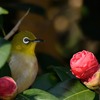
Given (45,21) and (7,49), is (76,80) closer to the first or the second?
(7,49)

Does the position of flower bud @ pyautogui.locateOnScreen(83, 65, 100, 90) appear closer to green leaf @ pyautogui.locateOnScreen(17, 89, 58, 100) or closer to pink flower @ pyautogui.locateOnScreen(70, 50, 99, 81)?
pink flower @ pyautogui.locateOnScreen(70, 50, 99, 81)

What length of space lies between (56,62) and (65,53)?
0.84 metres

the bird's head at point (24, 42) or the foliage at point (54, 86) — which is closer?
the foliage at point (54, 86)

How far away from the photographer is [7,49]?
1.78 m

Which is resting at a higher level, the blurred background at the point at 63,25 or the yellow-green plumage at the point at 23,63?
the yellow-green plumage at the point at 23,63

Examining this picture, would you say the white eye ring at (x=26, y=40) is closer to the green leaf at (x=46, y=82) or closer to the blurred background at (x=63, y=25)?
the green leaf at (x=46, y=82)

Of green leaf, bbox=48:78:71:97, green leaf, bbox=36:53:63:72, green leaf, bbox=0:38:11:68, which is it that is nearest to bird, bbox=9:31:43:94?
green leaf, bbox=48:78:71:97

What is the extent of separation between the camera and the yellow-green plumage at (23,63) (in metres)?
2.10

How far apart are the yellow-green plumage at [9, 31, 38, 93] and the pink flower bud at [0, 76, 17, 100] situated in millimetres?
263

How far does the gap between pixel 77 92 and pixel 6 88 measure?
34cm

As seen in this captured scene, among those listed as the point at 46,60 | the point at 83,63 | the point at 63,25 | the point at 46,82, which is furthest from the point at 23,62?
the point at 63,25

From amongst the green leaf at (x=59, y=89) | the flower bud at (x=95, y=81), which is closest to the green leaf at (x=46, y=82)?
the green leaf at (x=59, y=89)

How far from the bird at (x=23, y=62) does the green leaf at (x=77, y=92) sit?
A: 20 centimetres

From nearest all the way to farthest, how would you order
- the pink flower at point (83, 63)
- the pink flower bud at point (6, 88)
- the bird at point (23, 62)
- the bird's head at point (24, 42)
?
the pink flower bud at point (6, 88) → the pink flower at point (83, 63) → the bird at point (23, 62) → the bird's head at point (24, 42)
